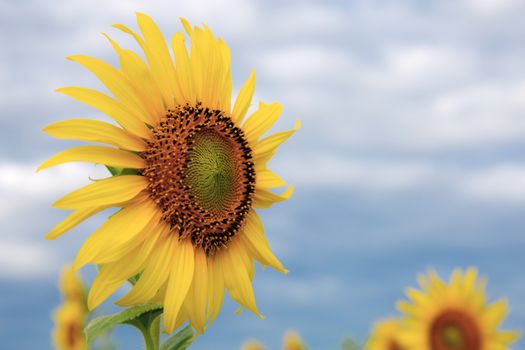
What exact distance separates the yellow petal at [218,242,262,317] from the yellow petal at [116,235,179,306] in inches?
15.6

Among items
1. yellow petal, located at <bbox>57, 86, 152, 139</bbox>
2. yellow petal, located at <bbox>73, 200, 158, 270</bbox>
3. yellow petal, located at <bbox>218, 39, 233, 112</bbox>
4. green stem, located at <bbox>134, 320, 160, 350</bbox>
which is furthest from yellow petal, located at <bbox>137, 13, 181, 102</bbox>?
green stem, located at <bbox>134, 320, 160, 350</bbox>

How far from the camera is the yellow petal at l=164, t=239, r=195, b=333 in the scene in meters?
4.00

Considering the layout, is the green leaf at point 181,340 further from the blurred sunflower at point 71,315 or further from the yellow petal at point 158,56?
the blurred sunflower at point 71,315

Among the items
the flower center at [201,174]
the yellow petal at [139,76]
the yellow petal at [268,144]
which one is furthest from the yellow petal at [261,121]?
the yellow petal at [139,76]

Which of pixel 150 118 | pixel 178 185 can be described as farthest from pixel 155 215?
pixel 150 118

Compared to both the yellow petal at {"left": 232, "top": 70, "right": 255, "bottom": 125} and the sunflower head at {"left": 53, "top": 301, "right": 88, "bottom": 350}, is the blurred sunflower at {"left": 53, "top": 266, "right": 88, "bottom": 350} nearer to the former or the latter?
the sunflower head at {"left": 53, "top": 301, "right": 88, "bottom": 350}

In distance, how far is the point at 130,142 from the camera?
13.5ft

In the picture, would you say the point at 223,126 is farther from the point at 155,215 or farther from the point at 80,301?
the point at 80,301

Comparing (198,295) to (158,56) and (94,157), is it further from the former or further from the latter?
(158,56)

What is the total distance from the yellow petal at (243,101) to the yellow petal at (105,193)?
0.93m

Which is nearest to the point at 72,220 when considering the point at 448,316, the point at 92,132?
the point at 92,132

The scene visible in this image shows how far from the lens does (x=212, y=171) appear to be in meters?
4.30

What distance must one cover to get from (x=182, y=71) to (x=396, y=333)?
5.94 meters

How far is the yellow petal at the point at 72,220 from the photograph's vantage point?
3.89m
